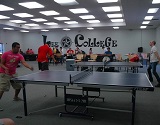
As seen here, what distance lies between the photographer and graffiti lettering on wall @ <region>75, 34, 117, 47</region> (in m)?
16.7

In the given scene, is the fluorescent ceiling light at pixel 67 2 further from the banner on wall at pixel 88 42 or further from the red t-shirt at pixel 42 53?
the banner on wall at pixel 88 42

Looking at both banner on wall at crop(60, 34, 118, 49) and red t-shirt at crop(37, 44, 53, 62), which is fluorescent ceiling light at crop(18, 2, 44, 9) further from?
banner on wall at crop(60, 34, 118, 49)

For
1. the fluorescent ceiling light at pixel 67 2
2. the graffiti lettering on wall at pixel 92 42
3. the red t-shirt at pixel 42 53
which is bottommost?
the red t-shirt at pixel 42 53

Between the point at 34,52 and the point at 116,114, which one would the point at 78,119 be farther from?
the point at 34,52

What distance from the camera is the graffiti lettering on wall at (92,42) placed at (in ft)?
54.8

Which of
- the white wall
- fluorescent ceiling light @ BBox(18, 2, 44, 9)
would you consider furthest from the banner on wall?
fluorescent ceiling light @ BBox(18, 2, 44, 9)

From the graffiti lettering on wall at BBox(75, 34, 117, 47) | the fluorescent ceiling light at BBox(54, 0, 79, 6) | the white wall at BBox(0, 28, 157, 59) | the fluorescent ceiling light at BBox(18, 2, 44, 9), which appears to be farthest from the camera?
the graffiti lettering on wall at BBox(75, 34, 117, 47)

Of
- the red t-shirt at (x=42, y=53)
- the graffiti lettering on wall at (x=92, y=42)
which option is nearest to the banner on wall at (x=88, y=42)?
the graffiti lettering on wall at (x=92, y=42)

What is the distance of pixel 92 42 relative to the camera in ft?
56.3

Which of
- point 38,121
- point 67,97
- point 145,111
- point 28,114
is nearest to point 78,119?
point 67,97

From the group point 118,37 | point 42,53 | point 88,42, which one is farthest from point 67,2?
point 118,37

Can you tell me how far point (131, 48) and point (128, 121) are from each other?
14.2 metres

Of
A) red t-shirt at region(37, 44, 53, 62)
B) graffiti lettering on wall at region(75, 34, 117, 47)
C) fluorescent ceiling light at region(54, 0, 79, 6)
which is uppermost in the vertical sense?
fluorescent ceiling light at region(54, 0, 79, 6)

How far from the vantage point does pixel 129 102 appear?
4137 mm
